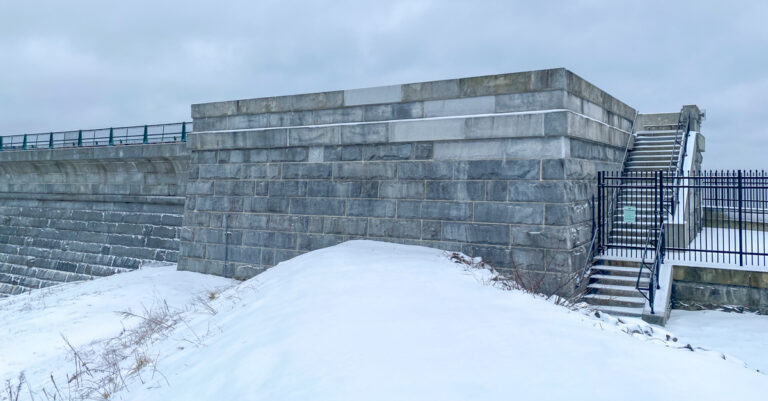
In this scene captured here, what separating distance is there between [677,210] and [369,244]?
7.10 metres

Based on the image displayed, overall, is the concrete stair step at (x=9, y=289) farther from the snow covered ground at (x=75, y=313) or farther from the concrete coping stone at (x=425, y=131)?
the concrete coping stone at (x=425, y=131)

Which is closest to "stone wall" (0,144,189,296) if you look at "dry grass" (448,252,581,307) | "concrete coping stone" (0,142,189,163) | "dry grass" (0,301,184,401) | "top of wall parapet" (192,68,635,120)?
"concrete coping stone" (0,142,189,163)

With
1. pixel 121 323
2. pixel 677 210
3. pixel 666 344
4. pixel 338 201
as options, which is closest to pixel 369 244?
pixel 338 201

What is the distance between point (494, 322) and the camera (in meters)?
4.81

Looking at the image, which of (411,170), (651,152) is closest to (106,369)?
(411,170)

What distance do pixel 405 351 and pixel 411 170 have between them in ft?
19.6

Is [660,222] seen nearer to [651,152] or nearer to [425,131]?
[651,152]

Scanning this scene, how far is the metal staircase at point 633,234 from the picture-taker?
9.18 metres

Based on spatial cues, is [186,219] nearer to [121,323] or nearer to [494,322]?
[121,323]

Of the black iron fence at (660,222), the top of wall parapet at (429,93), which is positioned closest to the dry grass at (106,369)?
the top of wall parapet at (429,93)

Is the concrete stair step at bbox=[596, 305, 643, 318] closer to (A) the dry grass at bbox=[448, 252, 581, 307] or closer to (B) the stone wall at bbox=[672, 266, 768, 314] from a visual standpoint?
(A) the dry grass at bbox=[448, 252, 581, 307]

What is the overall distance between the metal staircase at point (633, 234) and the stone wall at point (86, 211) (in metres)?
12.0

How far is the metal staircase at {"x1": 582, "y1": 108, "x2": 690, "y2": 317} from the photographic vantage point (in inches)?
361

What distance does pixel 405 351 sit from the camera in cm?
418
